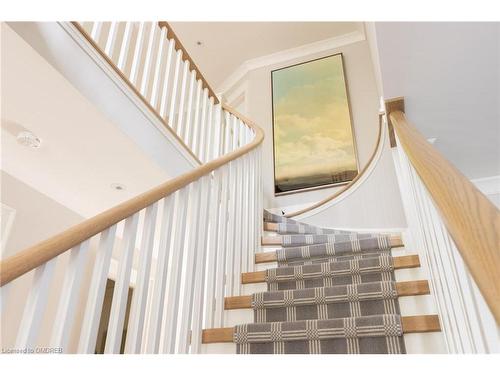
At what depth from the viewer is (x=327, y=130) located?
5203mm

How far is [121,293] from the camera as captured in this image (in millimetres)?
1257

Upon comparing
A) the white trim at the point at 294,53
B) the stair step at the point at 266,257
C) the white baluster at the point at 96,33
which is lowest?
the stair step at the point at 266,257

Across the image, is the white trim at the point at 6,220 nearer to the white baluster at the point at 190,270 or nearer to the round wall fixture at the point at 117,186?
the round wall fixture at the point at 117,186

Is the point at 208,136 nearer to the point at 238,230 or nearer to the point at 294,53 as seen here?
the point at 238,230

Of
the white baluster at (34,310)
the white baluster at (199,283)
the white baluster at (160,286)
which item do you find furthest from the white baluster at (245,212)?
the white baluster at (34,310)

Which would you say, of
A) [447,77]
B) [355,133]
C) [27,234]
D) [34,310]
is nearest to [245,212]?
[447,77]

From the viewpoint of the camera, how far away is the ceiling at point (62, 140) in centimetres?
221

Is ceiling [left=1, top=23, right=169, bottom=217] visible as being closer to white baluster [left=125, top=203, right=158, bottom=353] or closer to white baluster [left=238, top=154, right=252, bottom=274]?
white baluster [left=238, top=154, right=252, bottom=274]

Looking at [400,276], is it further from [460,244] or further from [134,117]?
[134,117]

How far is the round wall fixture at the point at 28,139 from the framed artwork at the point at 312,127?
2.98 meters

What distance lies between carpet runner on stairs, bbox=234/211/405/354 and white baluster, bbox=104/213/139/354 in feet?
2.45

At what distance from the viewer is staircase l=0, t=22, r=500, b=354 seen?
93 cm
